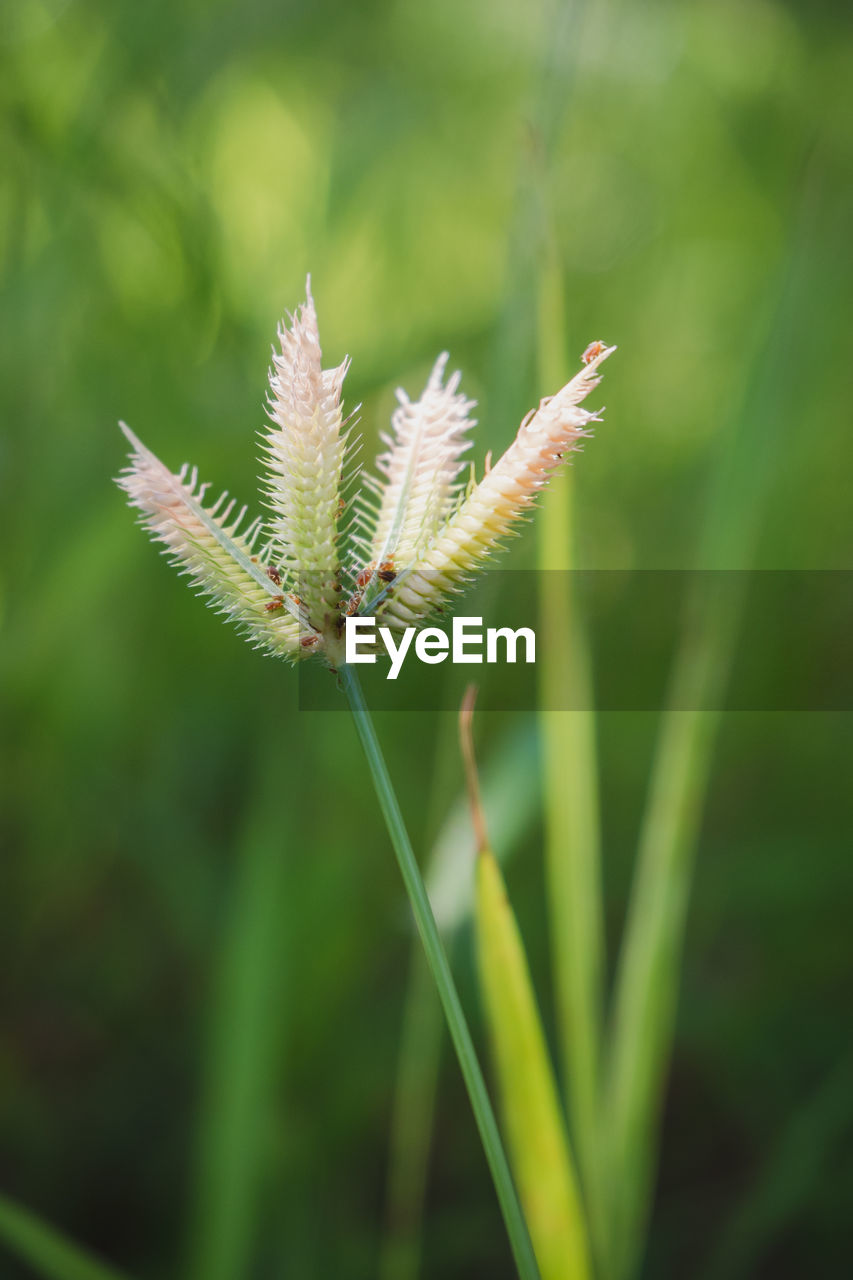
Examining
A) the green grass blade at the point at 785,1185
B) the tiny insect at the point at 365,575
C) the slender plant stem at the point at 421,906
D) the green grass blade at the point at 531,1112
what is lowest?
the green grass blade at the point at 785,1185

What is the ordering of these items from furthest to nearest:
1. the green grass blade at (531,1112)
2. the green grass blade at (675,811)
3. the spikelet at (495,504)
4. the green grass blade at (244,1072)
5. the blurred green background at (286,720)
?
the blurred green background at (286,720), the green grass blade at (244,1072), the green grass blade at (675,811), the green grass blade at (531,1112), the spikelet at (495,504)

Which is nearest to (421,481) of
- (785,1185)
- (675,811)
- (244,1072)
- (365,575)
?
(365,575)

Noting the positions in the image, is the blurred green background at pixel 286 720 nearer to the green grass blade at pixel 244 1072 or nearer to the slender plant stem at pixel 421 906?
the green grass blade at pixel 244 1072

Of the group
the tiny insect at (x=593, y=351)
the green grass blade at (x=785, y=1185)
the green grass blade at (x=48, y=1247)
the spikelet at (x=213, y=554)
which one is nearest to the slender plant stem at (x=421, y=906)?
the spikelet at (x=213, y=554)

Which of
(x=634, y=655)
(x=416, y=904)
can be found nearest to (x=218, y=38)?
(x=634, y=655)

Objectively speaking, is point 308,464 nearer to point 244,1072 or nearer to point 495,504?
point 495,504
